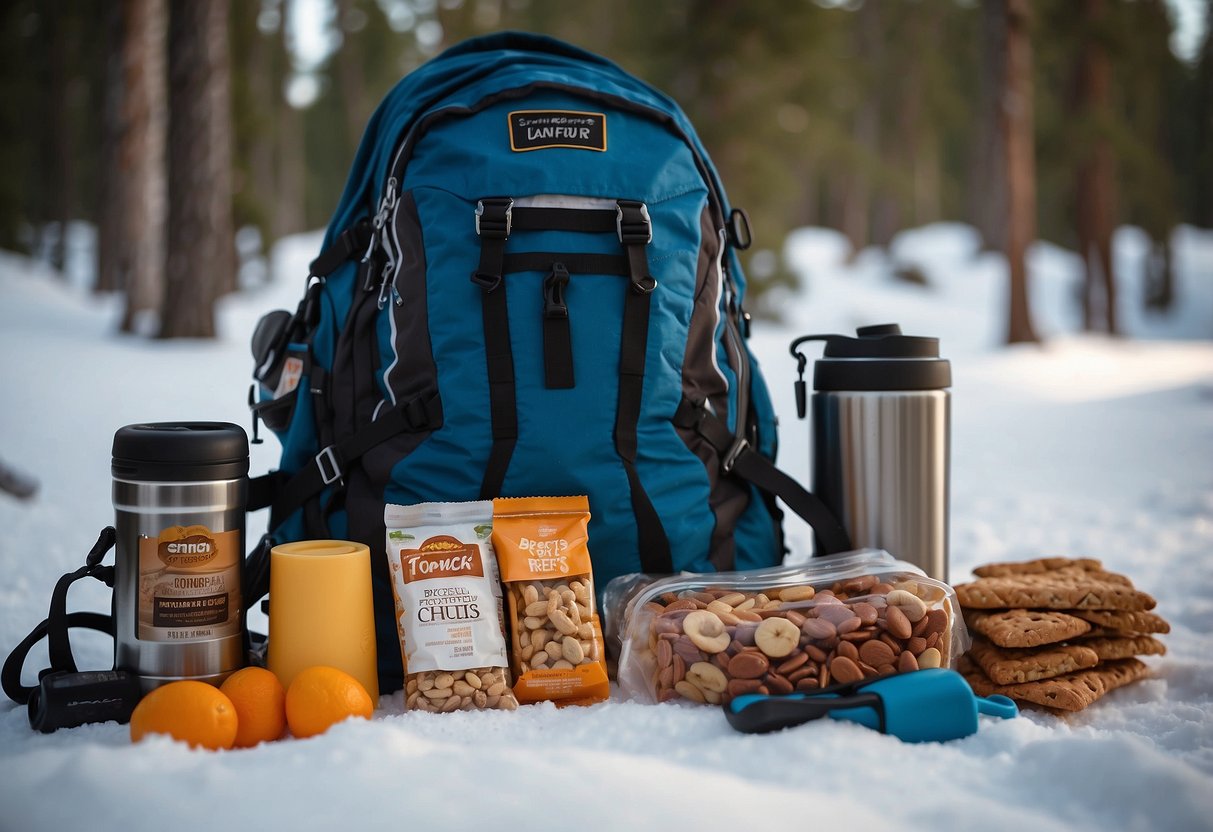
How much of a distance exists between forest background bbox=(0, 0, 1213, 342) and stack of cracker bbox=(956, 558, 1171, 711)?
5.10 meters

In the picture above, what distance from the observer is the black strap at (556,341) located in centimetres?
176

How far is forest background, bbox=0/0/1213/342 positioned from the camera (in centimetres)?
639

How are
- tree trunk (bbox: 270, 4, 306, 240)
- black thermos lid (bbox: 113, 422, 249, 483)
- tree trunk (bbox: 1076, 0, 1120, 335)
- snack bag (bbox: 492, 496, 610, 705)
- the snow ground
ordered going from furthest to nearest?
tree trunk (bbox: 270, 4, 306, 240) → tree trunk (bbox: 1076, 0, 1120, 335) → snack bag (bbox: 492, 496, 610, 705) → black thermos lid (bbox: 113, 422, 249, 483) → the snow ground

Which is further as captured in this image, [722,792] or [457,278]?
[457,278]

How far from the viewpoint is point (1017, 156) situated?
26.6ft

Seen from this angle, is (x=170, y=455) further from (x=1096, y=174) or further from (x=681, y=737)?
(x=1096, y=174)

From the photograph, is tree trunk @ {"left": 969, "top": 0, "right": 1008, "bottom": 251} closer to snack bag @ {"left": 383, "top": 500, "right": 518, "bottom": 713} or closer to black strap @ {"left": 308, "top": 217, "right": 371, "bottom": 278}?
black strap @ {"left": 308, "top": 217, "right": 371, "bottom": 278}

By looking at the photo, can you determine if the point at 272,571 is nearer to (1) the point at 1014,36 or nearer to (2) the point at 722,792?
(2) the point at 722,792

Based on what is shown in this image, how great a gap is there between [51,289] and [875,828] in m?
8.66

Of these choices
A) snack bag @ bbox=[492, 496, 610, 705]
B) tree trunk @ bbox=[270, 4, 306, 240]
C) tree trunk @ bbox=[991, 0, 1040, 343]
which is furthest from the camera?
tree trunk @ bbox=[270, 4, 306, 240]

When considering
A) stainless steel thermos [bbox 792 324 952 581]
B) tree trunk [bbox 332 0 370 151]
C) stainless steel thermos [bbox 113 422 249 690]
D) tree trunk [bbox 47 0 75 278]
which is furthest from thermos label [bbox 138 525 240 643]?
tree trunk [bbox 332 0 370 151]

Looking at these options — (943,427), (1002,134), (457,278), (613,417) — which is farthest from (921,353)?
(1002,134)

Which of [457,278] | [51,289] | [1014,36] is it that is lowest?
[457,278]

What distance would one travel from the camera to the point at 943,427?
2.03 m
